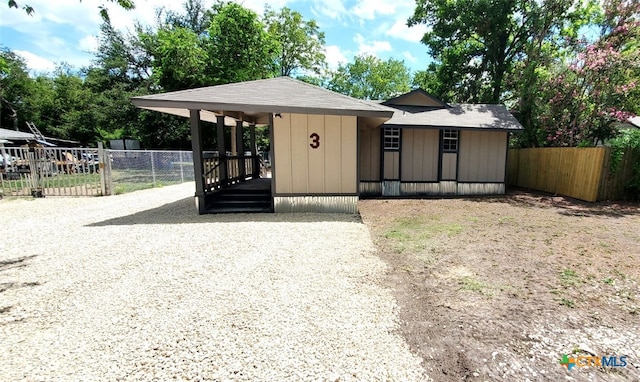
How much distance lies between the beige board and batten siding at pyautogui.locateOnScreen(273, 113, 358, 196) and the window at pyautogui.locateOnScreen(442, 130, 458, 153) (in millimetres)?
4564

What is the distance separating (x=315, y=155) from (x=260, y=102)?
180 centimetres

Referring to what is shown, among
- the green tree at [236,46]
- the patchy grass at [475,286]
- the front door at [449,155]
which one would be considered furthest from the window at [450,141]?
the green tree at [236,46]

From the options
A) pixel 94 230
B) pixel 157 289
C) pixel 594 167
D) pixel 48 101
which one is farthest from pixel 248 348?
pixel 48 101

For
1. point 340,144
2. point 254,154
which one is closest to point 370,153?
point 340,144

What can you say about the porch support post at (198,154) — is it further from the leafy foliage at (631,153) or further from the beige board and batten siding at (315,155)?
the leafy foliage at (631,153)

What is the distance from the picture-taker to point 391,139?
9.23 metres

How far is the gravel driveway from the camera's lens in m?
2.02

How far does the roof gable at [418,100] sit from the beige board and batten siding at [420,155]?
197 centimetres

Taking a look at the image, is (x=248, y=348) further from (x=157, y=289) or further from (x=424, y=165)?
(x=424, y=165)

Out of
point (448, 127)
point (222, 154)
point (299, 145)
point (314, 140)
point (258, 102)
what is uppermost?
point (258, 102)

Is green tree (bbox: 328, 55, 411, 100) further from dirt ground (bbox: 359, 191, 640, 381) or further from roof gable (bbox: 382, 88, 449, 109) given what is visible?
dirt ground (bbox: 359, 191, 640, 381)

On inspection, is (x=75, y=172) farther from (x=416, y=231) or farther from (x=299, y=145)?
(x=416, y=231)

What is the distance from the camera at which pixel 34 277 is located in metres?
3.51

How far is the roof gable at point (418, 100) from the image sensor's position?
10.6 metres
